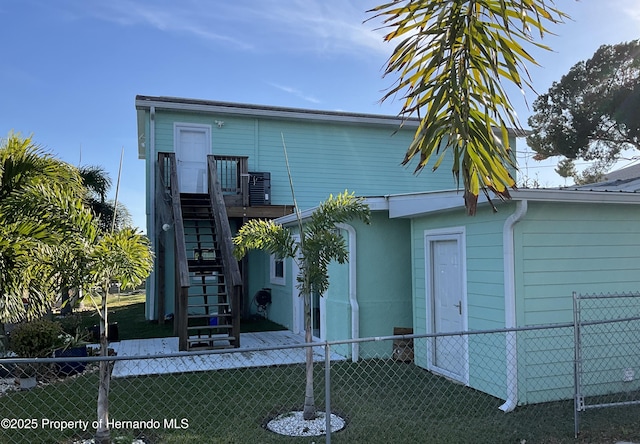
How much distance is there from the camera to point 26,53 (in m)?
10.1

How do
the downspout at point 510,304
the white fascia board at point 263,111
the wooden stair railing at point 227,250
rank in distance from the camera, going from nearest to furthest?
1. the downspout at point 510,304
2. the wooden stair railing at point 227,250
3. the white fascia board at point 263,111

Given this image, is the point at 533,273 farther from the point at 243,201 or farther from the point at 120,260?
the point at 243,201

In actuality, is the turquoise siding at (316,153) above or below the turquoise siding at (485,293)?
above

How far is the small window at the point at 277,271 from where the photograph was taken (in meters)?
11.5

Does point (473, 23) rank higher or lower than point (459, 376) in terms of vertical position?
higher

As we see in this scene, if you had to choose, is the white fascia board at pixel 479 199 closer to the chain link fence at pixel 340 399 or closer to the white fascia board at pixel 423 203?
the white fascia board at pixel 423 203

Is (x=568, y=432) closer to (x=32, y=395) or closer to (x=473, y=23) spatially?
(x=473, y=23)

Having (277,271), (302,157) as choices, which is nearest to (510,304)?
(277,271)

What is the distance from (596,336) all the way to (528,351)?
39.6 inches

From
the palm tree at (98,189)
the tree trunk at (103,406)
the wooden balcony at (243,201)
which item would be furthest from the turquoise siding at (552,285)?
the palm tree at (98,189)

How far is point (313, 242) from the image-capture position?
502 centimetres

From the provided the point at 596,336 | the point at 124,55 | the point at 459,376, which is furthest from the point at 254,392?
the point at 124,55

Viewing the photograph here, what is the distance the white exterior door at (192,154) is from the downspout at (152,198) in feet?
1.91

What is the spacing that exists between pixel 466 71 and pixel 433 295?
16.6 feet
